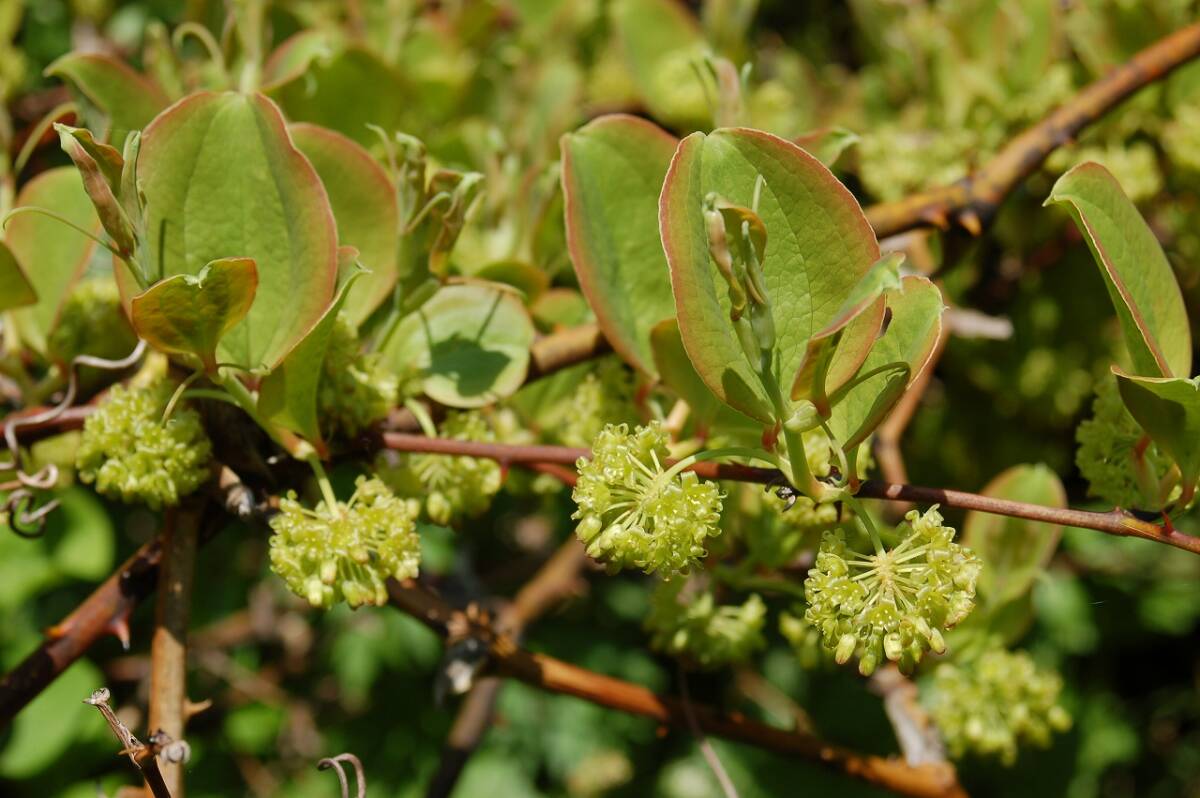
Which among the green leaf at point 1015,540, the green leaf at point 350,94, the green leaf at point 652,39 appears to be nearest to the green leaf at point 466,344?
the green leaf at point 350,94

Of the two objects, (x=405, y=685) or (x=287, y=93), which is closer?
(x=287, y=93)

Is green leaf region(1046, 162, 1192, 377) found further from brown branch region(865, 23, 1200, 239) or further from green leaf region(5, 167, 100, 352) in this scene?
green leaf region(5, 167, 100, 352)

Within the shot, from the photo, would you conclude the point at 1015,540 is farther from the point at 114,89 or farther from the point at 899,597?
the point at 114,89

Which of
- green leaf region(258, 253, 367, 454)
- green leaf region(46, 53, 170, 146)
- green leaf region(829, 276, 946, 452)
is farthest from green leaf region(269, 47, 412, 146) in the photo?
green leaf region(829, 276, 946, 452)

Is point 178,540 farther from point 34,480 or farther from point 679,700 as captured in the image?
point 679,700

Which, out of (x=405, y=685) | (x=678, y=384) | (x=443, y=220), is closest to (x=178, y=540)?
(x=443, y=220)

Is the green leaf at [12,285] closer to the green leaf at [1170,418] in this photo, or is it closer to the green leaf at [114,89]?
the green leaf at [114,89]
